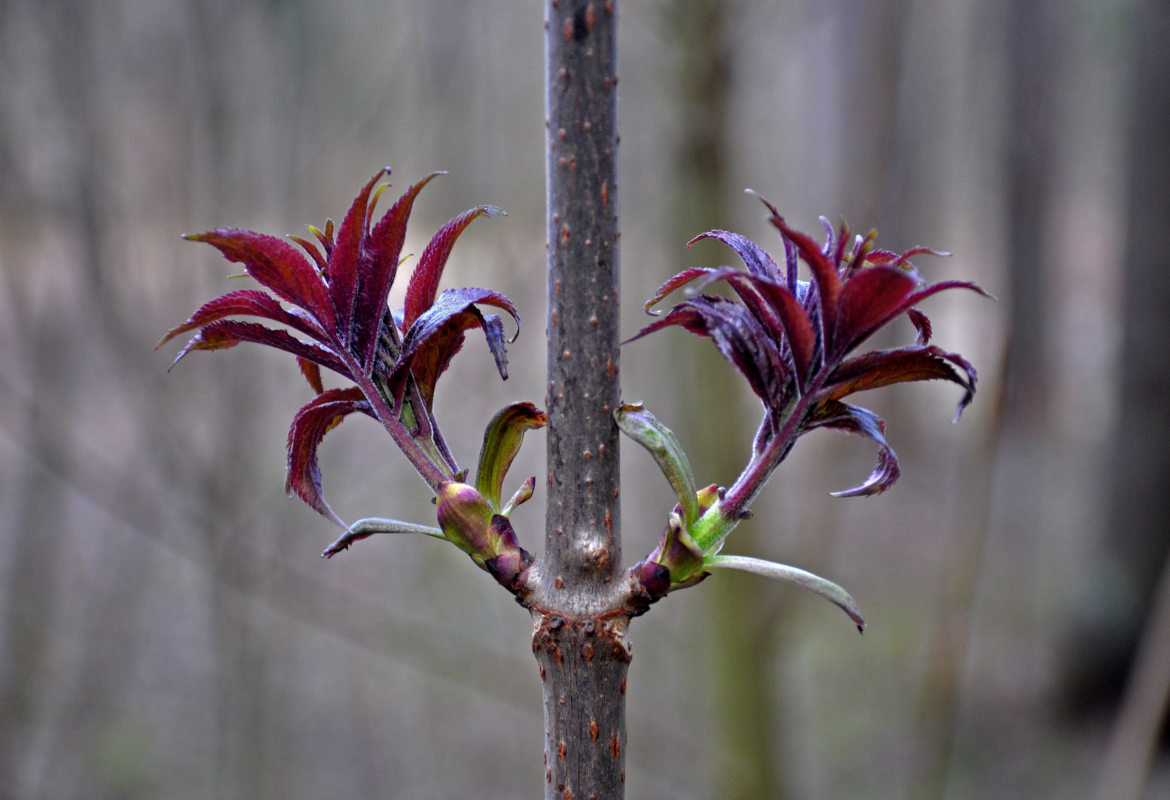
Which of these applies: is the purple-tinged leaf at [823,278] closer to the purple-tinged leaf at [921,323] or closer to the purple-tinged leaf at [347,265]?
the purple-tinged leaf at [921,323]

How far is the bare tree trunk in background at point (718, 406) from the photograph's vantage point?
91.0 inches

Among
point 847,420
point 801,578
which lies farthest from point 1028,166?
point 801,578

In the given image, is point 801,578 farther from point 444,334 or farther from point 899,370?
point 444,334

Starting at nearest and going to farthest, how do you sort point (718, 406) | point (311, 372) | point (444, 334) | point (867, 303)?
point (867, 303) < point (444, 334) < point (311, 372) < point (718, 406)

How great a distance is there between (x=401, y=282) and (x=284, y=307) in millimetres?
2378

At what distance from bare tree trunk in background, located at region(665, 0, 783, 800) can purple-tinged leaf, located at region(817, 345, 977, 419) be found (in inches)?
67.8

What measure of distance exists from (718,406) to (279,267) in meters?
1.95

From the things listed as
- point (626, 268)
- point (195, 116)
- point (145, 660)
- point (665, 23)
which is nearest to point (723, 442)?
point (665, 23)

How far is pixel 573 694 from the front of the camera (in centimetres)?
64

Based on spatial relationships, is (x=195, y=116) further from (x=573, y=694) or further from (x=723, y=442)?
(x=573, y=694)

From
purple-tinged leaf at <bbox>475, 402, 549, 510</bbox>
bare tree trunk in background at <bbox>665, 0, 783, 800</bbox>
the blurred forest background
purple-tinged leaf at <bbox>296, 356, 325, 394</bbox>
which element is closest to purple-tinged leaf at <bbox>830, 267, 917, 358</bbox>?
purple-tinged leaf at <bbox>475, 402, 549, 510</bbox>

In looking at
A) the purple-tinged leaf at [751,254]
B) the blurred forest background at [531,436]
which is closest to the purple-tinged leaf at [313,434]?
the purple-tinged leaf at [751,254]

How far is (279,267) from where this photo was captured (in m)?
0.64

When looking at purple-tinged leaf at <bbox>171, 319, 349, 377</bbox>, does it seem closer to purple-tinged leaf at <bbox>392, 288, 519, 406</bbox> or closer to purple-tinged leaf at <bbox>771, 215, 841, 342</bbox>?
purple-tinged leaf at <bbox>392, 288, 519, 406</bbox>
